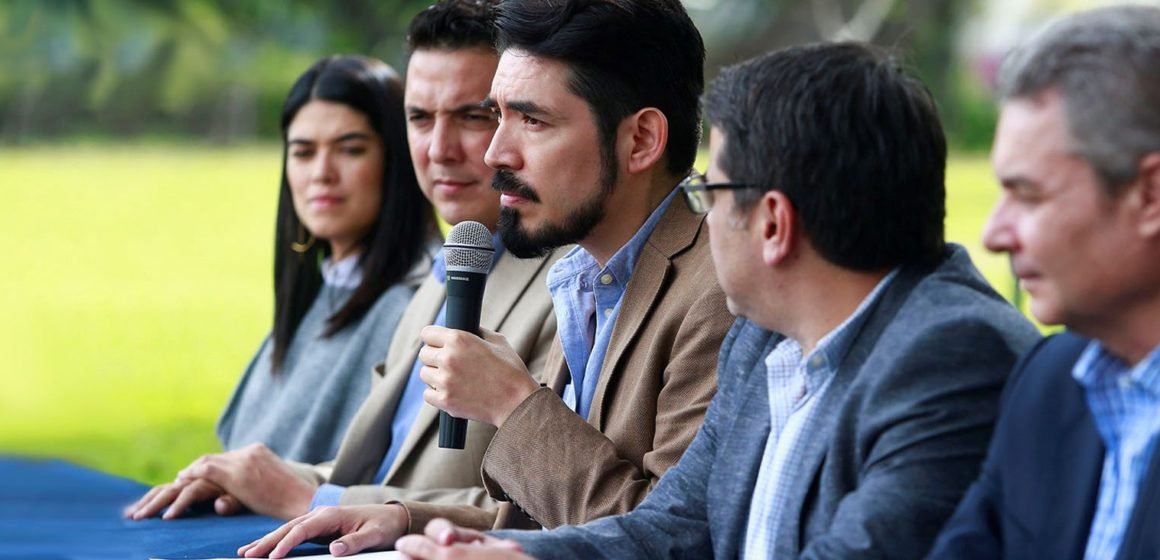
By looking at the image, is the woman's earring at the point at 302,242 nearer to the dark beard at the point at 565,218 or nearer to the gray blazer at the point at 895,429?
the dark beard at the point at 565,218

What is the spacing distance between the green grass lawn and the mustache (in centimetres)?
657

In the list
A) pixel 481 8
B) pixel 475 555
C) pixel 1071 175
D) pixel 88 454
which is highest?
pixel 481 8

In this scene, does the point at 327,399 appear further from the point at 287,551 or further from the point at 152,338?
the point at 152,338

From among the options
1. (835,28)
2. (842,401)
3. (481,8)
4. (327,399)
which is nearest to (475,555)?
(842,401)

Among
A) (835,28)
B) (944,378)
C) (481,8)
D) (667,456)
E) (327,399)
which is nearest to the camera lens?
(944,378)

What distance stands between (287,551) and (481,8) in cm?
134

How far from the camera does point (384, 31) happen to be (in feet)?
29.6

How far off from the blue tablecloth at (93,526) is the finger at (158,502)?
3 centimetres

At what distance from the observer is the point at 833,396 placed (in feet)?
6.00

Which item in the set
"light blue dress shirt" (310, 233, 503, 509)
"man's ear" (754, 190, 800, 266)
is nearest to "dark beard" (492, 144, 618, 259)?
"light blue dress shirt" (310, 233, 503, 509)

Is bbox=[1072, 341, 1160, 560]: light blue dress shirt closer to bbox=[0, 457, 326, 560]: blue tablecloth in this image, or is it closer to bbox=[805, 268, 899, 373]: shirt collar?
bbox=[805, 268, 899, 373]: shirt collar

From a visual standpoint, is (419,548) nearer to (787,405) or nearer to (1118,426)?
(787,405)

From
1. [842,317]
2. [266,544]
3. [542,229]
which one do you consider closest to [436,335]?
[542,229]

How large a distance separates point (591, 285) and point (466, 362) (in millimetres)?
385
